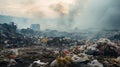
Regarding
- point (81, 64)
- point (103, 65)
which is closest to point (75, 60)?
point (81, 64)

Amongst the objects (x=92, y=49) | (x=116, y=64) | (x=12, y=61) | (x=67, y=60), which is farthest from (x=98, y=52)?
(x=12, y=61)

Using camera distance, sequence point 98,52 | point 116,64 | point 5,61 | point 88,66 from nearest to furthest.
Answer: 1. point 88,66
2. point 116,64
3. point 5,61
4. point 98,52

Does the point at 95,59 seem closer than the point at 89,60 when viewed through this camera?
No

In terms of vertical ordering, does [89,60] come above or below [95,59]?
above

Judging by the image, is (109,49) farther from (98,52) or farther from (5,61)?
(5,61)

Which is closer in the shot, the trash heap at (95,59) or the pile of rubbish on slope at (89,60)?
the trash heap at (95,59)

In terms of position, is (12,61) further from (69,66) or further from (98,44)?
(98,44)

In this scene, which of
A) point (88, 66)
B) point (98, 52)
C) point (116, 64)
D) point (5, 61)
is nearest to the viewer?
point (88, 66)

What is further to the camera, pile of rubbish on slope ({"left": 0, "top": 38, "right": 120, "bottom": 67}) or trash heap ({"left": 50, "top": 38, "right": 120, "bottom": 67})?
pile of rubbish on slope ({"left": 0, "top": 38, "right": 120, "bottom": 67})

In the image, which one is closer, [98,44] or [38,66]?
[38,66]
